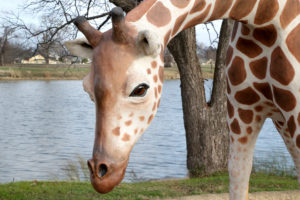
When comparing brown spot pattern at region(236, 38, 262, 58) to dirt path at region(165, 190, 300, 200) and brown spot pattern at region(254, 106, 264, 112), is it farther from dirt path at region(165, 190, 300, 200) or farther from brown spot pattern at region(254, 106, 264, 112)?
dirt path at region(165, 190, 300, 200)

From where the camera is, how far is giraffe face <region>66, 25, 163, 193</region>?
1694mm

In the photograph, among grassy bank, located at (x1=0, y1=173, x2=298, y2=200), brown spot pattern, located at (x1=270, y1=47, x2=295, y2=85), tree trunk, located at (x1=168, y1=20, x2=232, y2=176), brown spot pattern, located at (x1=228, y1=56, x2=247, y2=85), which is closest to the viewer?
brown spot pattern, located at (x1=270, y1=47, x2=295, y2=85)

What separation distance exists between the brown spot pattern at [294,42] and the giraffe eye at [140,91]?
0.96 metres

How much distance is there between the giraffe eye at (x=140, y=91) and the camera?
1740 mm

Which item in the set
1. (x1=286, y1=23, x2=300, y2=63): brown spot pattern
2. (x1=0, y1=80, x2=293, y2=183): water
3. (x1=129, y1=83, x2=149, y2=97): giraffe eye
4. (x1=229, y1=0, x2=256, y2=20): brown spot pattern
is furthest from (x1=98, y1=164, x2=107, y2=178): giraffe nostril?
(x1=0, y1=80, x2=293, y2=183): water

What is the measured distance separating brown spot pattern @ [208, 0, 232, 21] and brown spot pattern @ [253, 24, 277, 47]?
293 mm

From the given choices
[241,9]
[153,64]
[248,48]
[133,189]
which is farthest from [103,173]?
[133,189]

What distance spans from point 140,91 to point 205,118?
18.6 feet

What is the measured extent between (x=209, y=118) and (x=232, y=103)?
185 inches

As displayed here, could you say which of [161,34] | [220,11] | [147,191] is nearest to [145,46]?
[161,34]

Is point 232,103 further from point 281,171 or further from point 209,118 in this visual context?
point 281,171

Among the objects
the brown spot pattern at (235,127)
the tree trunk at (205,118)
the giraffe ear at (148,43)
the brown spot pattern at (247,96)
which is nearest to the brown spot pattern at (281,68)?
the brown spot pattern at (247,96)

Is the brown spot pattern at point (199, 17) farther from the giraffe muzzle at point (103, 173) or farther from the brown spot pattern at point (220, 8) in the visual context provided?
the giraffe muzzle at point (103, 173)

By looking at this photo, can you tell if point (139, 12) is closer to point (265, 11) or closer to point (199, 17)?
point (199, 17)
